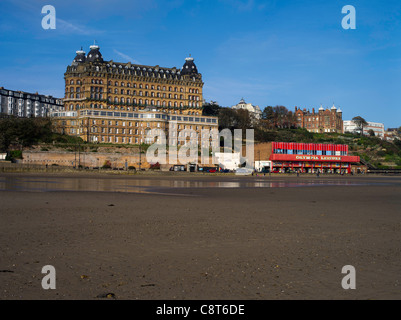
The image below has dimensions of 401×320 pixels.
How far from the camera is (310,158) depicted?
115 meters

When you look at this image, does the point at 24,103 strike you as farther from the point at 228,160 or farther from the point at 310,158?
the point at 310,158

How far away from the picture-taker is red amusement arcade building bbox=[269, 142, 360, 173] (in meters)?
111

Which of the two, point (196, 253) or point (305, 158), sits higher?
point (305, 158)

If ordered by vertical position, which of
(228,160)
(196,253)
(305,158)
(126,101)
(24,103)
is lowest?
(196,253)

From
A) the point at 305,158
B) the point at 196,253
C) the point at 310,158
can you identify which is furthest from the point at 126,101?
the point at 196,253

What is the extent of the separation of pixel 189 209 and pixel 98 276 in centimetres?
1317

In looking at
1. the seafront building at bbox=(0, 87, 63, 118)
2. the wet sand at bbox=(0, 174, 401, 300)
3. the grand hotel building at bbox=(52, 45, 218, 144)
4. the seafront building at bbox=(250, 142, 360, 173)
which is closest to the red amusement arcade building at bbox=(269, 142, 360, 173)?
the seafront building at bbox=(250, 142, 360, 173)

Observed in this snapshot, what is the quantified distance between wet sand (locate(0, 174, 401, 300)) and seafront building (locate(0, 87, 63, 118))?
15499 cm

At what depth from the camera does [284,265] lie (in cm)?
1069

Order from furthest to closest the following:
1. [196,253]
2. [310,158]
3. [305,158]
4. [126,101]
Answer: [126,101], [310,158], [305,158], [196,253]

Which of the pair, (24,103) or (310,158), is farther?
(24,103)

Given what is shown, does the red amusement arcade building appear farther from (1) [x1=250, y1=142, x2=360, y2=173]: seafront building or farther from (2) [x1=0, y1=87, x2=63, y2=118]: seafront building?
(2) [x1=0, y1=87, x2=63, y2=118]: seafront building

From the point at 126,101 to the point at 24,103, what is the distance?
230 ft

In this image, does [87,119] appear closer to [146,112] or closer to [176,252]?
[146,112]
